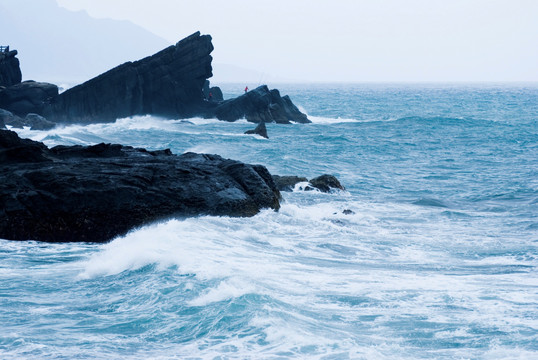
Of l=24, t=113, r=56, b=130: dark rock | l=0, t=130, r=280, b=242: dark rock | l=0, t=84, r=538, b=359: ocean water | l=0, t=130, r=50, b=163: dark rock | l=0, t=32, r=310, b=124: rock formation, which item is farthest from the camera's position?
l=0, t=32, r=310, b=124: rock formation

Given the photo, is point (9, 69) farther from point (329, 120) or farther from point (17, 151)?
point (17, 151)

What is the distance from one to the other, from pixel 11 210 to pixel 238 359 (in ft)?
27.0

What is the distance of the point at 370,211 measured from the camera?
1983cm

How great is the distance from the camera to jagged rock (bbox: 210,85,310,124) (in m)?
56.5

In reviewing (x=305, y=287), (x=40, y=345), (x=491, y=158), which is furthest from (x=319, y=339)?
(x=491, y=158)

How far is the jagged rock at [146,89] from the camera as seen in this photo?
168 feet

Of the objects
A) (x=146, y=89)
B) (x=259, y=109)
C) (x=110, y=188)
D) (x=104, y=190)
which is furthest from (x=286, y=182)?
(x=259, y=109)

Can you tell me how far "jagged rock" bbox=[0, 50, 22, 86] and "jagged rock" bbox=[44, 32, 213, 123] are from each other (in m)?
5.80

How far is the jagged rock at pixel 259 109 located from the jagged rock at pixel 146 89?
3.45m

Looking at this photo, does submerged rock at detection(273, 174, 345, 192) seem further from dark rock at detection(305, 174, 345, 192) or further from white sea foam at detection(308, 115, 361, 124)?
white sea foam at detection(308, 115, 361, 124)

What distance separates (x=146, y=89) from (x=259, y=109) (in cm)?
1018

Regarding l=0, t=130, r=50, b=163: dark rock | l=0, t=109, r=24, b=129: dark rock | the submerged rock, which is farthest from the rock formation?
l=0, t=130, r=50, b=163: dark rock

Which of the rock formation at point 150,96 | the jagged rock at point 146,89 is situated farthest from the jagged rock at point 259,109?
the jagged rock at point 146,89

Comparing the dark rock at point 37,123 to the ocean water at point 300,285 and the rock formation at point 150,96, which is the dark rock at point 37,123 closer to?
the rock formation at point 150,96
